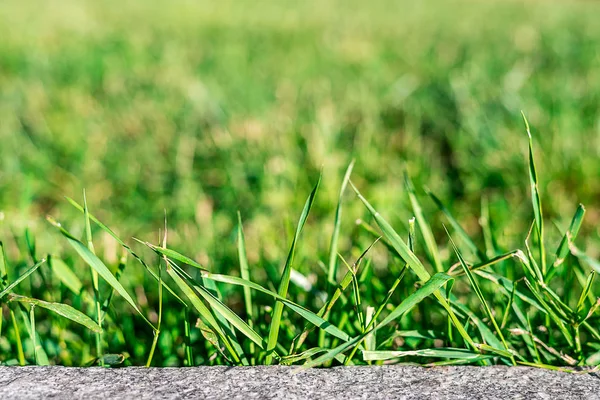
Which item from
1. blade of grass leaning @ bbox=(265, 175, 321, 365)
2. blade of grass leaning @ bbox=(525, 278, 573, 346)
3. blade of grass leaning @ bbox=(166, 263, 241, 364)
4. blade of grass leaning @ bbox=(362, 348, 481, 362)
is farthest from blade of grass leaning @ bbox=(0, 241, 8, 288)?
blade of grass leaning @ bbox=(525, 278, 573, 346)

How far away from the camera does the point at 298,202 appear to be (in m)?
1.71

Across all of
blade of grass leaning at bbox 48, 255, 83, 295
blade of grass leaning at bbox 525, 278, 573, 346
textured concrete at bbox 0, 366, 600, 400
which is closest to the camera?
textured concrete at bbox 0, 366, 600, 400

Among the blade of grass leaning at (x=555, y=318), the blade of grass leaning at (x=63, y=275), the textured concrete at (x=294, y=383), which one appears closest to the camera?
the textured concrete at (x=294, y=383)

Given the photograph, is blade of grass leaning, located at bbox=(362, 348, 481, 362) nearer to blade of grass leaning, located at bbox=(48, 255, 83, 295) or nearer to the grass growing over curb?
the grass growing over curb

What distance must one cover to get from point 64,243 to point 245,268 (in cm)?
80

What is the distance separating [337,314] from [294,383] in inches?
8.4

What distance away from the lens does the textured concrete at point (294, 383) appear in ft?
2.46

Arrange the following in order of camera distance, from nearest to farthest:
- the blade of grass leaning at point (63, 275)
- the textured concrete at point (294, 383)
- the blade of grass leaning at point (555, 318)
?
the textured concrete at point (294, 383) → the blade of grass leaning at point (555, 318) → the blade of grass leaning at point (63, 275)

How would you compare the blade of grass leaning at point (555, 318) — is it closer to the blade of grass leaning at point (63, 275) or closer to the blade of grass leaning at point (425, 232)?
the blade of grass leaning at point (425, 232)

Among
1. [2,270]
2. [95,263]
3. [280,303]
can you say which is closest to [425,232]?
[280,303]

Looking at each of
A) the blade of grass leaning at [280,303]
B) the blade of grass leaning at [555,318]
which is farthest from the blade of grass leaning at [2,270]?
the blade of grass leaning at [555,318]

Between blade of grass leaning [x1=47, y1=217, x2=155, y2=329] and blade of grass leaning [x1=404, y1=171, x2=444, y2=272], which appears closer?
blade of grass leaning [x1=47, y1=217, x2=155, y2=329]

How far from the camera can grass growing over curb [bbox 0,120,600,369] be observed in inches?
32.3

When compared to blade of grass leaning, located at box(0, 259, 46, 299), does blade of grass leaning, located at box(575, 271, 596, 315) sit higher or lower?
lower
